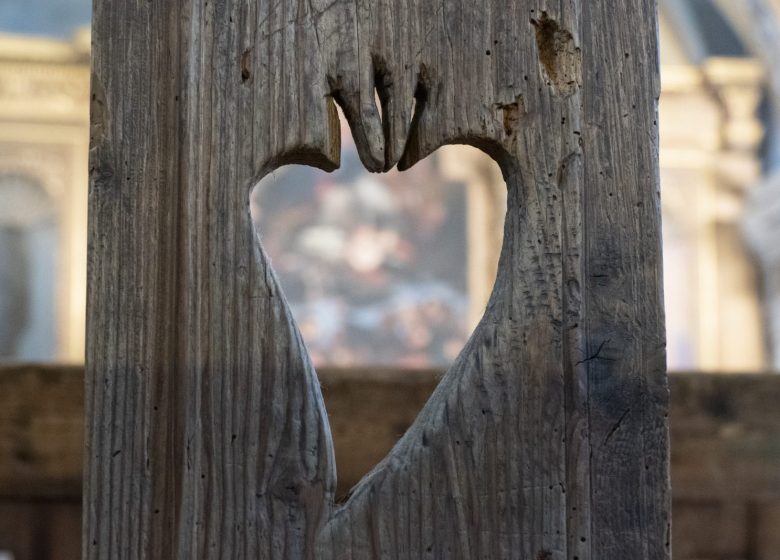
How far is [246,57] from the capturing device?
0.71 metres

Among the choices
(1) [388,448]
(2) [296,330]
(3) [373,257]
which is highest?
(3) [373,257]

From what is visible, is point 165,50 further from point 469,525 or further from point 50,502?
point 50,502

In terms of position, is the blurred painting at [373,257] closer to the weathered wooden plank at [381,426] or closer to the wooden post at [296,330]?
the weathered wooden plank at [381,426]

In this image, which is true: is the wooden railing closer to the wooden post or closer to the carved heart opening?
Result: the wooden post

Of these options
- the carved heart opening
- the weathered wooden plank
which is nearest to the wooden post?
the weathered wooden plank

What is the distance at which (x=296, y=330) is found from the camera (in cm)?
70

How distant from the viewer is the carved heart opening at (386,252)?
29.8 ft

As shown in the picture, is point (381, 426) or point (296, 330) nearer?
point (296, 330)

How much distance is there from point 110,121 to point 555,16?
1.21 feet

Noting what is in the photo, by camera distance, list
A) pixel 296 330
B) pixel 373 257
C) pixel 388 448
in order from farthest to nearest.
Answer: pixel 373 257
pixel 388 448
pixel 296 330

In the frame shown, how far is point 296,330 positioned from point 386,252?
8.57 metres

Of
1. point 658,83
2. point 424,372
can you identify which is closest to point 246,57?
point 658,83

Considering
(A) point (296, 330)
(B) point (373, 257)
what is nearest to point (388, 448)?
(A) point (296, 330)

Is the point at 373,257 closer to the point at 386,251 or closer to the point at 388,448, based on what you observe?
the point at 386,251
